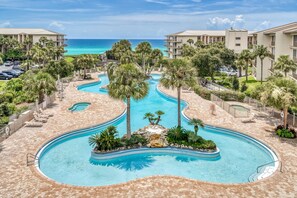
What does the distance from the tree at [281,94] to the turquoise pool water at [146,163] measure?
3.52 metres

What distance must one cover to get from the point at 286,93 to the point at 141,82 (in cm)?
1123

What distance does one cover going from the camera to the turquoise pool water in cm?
1678

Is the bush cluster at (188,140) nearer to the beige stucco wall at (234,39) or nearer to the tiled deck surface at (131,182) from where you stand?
the tiled deck surface at (131,182)

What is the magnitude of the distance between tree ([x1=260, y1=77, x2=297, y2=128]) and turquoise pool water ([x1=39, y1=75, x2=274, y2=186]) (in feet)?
11.6

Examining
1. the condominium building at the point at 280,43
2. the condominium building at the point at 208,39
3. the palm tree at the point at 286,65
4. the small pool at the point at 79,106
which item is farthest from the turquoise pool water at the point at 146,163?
the condominium building at the point at 208,39

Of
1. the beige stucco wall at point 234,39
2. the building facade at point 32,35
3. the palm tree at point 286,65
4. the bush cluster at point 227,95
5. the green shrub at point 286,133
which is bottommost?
the green shrub at point 286,133

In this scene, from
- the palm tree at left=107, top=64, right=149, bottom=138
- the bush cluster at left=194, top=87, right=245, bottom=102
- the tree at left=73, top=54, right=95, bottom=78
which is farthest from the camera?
the tree at left=73, top=54, right=95, bottom=78

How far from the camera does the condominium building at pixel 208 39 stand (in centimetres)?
7875

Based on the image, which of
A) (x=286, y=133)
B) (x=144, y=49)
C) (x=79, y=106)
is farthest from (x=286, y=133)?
(x=144, y=49)

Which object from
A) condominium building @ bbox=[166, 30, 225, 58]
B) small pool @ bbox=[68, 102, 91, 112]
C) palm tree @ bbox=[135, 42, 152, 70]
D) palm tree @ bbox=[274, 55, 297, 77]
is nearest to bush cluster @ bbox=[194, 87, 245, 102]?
palm tree @ bbox=[274, 55, 297, 77]

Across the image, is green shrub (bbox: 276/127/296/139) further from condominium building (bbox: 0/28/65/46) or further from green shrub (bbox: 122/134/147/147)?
condominium building (bbox: 0/28/65/46)

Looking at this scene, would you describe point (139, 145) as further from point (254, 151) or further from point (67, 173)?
point (254, 151)

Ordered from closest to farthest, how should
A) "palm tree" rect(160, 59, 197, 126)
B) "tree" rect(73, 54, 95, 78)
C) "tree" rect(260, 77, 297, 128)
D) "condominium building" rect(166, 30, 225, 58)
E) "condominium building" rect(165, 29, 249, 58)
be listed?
"tree" rect(260, 77, 297, 128) → "palm tree" rect(160, 59, 197, 126) → "tree" rect(73, 54, 95, 78) → "condominium building" rect(165, 29, 249, 58) → "condominium building" rect(166, 30, 225, 58)

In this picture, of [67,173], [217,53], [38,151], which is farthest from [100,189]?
[217,53]
